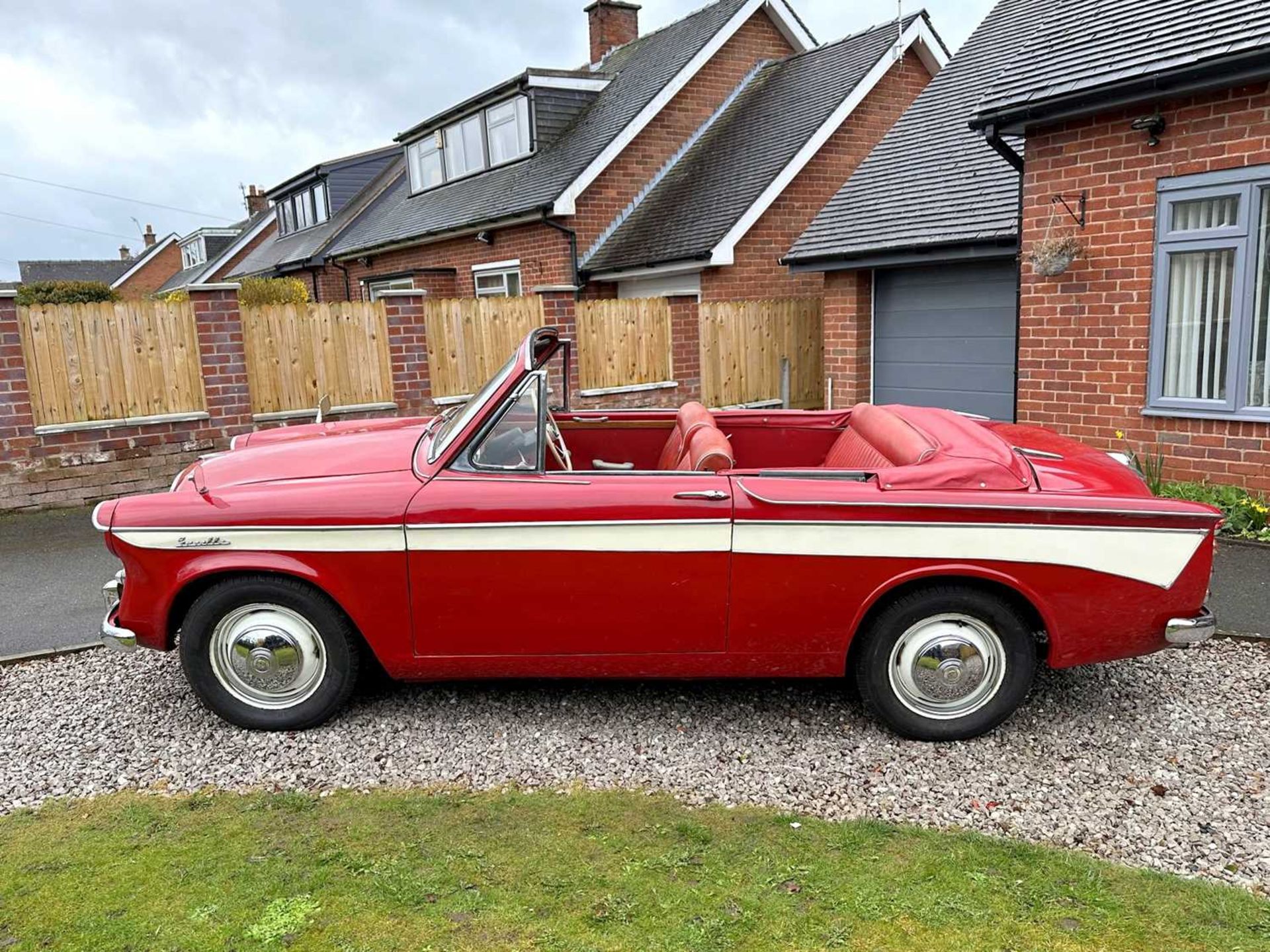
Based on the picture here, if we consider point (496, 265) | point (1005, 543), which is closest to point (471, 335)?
point (496, 265)

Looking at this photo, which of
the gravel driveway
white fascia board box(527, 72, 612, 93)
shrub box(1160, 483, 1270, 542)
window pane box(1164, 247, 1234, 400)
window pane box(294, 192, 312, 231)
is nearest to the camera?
the gravel driveway

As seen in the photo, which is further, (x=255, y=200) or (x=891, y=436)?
(x=255, y=200)

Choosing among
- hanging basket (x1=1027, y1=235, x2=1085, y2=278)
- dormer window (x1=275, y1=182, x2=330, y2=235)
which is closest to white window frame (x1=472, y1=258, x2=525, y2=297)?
hanging basket (x1=1027, y1=235, x2=1085, y2=278)

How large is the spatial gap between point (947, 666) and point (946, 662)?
2 centimetres

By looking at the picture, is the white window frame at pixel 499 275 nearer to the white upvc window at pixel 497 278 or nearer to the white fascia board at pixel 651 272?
the white upvc window at pixel 497 278

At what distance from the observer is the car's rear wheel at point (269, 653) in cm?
392

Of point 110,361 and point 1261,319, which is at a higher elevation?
Answer: point 110,361

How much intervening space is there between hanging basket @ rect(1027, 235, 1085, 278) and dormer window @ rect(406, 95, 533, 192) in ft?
40.0

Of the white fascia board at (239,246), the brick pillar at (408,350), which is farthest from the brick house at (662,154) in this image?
the white fascia board at (239,246)

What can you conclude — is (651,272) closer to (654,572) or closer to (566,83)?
(566,83)

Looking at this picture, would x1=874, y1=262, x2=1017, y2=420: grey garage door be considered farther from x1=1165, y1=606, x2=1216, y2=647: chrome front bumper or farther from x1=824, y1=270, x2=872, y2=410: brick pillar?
x1=1165, y1=606, x2=1216, y2=647: chrome front bumper

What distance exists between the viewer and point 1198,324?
24.1 ft

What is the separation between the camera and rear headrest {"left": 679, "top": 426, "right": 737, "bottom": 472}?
156 inches

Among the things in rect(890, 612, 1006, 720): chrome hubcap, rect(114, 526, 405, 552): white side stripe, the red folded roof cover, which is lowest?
rect(890, 612, 1006, 720): chrome hubcap
